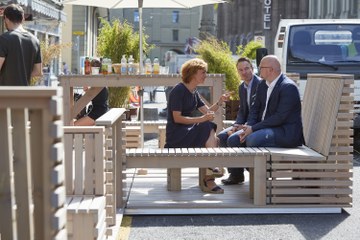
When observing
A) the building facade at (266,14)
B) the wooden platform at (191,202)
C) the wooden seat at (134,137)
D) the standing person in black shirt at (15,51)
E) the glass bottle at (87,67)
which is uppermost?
the building facade at (266,14)

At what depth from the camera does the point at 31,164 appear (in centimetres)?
311

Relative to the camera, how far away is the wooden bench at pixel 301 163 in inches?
285

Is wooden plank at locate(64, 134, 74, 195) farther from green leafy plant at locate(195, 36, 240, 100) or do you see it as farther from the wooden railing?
green leafy plant at locate(195, 36, 240, 100)

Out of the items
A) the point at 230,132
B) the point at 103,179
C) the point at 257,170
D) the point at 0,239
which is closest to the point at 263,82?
the point at 230,132

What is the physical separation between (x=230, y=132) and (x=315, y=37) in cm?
664

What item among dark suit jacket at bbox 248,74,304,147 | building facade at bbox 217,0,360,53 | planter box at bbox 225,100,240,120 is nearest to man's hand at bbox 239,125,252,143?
dark suit jacket at bbox 248,74,304,147

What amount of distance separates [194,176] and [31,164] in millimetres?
6231

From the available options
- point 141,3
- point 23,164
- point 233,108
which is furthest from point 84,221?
point 233,108

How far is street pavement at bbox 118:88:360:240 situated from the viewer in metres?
6.44

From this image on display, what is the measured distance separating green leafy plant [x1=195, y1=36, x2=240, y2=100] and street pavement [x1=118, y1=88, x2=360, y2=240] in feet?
29.7

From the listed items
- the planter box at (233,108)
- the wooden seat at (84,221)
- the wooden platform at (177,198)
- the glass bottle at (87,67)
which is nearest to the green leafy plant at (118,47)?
the planter box at (233,108)

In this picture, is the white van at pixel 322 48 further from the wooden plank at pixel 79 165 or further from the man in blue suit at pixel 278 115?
the wooden plank at pixel 79 165

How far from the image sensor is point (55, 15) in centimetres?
3359

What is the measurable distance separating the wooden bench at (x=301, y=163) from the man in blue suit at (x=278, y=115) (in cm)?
24
